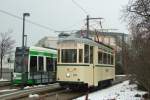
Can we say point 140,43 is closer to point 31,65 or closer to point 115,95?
point 115,95

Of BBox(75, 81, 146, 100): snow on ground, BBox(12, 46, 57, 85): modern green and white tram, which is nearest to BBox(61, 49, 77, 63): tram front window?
BBox(75, 81, 146, 100): snow on ground

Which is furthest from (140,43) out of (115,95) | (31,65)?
(31,65)

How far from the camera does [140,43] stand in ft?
63.9

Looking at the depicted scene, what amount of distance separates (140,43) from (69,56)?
6.35 meters

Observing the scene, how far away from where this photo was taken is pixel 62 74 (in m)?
24.9

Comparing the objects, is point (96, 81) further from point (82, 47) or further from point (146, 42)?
point (146, 42)

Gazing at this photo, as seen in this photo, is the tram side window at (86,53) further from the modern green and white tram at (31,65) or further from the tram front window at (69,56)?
the modern green and white tram at (31,65)

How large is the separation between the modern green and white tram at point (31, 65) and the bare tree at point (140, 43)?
12.1 m

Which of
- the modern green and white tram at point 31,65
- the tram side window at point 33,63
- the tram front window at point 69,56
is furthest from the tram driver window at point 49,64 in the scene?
the tram front window at point 69,56

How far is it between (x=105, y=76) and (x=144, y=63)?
11.8 metres

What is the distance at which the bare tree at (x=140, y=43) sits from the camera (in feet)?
58.2

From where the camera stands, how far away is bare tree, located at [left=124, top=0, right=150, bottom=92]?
699 inches

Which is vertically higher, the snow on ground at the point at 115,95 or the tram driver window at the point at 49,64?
the tram driver window at the point at 49,64

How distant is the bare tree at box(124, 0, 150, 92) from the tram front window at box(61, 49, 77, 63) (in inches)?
178
